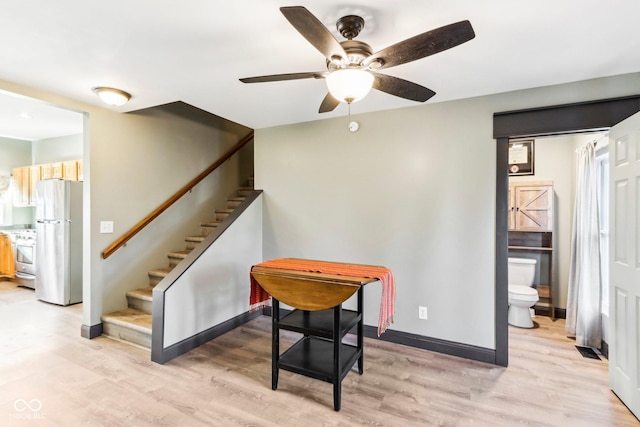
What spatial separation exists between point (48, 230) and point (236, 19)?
4.32 meters

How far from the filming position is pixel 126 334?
120 inches

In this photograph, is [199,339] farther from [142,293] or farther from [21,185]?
[21,185]

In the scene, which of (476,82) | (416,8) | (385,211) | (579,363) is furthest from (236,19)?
(579,363)

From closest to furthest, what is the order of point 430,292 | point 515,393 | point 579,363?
point 515,393 < point 579,363 < point 430,292

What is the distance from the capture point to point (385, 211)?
3.17 metres

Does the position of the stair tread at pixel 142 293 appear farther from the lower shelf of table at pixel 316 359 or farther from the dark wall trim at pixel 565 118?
the dark wall trim at pixel 565 118

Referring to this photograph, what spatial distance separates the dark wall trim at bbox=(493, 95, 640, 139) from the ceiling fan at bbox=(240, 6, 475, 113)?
1.20m

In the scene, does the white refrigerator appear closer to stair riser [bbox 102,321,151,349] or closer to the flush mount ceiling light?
stair riser [bbox 102,321,151,349]

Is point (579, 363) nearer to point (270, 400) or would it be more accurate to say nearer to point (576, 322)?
point (576, 322)

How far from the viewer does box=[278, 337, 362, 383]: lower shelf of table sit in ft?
7.11

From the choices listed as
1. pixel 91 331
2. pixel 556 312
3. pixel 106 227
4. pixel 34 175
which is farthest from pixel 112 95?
pixel 556 312

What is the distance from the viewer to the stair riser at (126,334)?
2.92 m

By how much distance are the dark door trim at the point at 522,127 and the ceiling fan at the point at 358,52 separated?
121 cm

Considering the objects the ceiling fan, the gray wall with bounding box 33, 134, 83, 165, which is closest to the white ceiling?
the ceiling fan
